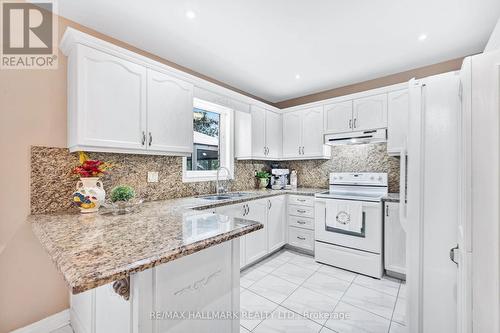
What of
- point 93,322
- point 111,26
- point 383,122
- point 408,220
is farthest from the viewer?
point 383,122

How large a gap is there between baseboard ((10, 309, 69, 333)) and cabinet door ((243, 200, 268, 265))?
5.60ft

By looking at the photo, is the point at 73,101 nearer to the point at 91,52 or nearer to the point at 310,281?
the point at 91,52

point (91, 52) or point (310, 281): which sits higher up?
point (91, 52)

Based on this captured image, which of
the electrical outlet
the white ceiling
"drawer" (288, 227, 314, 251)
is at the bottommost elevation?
"drawer" (288, 227, 314, 251)

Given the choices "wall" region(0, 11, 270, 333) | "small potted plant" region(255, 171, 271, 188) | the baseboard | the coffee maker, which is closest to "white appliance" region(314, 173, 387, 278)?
the coffee maker

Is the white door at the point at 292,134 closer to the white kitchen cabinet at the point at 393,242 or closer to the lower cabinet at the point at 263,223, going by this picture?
the lower cabinet at the point at 263,223

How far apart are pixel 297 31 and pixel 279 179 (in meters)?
2.28

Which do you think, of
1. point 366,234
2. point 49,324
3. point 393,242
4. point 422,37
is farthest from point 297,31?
point 49,324

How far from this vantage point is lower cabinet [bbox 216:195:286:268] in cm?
256

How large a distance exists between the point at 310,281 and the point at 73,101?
2.80 metres

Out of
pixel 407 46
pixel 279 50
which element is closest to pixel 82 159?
pixel 279 50

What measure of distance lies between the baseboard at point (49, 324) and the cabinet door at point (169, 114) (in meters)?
1.54

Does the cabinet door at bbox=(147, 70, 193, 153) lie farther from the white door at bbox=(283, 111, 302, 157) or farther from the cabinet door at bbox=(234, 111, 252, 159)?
the white door at bbox=(283, 111, 302, 157)

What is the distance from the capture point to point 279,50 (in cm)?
239
